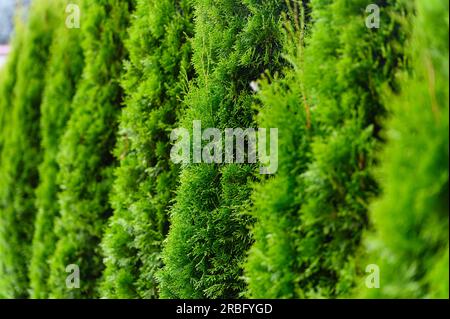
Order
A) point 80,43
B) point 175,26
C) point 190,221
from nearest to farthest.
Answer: point 190,221, point 175,26, point 80,43

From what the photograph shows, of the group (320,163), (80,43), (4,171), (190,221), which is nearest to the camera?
(320,163)

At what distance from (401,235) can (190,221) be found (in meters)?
2.64

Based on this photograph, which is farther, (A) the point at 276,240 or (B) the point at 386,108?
(A) the point at 276,240

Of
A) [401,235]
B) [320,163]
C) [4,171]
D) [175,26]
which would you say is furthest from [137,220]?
[4,171]

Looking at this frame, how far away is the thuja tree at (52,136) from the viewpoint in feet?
29.5

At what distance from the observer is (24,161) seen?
33.4ft

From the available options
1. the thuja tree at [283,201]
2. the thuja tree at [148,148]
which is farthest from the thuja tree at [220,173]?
the thuja tree at [283,201]

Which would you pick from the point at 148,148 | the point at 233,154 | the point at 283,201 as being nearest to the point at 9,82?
the point at 148,148

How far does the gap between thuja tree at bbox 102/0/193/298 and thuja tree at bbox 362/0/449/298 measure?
3.17 metres

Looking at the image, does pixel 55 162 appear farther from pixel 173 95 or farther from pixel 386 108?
pixel 386 108

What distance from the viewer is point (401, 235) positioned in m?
2.96

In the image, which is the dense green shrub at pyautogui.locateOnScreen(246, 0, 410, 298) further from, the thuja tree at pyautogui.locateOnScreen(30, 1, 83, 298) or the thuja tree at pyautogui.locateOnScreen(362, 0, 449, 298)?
the thuja tree at pyautogui.locateOnScreen(30, 1, 83, 298)

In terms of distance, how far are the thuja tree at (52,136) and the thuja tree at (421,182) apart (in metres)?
6.49

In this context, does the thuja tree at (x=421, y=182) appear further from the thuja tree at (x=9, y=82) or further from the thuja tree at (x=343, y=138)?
the thuja tree at (x=9, y=82)
